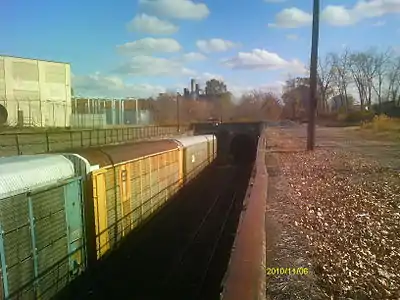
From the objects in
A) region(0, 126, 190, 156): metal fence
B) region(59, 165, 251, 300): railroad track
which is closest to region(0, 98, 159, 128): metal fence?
region(0, 126, 190, 156): metal fence

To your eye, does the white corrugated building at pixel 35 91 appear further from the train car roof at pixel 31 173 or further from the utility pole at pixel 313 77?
the train car roof at pixel 31 173

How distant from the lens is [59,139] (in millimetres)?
28062

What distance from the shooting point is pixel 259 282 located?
3684 millimetres

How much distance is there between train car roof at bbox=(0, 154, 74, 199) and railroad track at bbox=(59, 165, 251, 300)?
2.27m

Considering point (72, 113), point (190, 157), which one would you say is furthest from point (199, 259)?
point (72, 113)

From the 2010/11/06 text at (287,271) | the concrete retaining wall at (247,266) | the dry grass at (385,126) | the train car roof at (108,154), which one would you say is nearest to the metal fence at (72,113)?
the dry grass at (385,126)

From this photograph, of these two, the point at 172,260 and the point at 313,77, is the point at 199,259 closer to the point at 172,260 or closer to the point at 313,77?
the point at 172,260

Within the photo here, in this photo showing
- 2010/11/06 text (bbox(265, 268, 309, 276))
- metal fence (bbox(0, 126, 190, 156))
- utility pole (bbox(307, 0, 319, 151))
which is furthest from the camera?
utility pole (bbox(307, 0, 319, 151))

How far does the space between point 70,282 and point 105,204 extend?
2.25 m

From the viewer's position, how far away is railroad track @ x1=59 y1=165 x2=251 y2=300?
9.81 m

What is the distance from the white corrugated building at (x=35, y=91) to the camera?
4981 centimetres

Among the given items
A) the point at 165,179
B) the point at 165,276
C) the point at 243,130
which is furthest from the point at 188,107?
the point at 165,276

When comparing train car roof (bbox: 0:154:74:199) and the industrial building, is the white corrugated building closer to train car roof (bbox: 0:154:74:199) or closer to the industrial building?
the industrial building

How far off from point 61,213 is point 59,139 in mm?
21086
